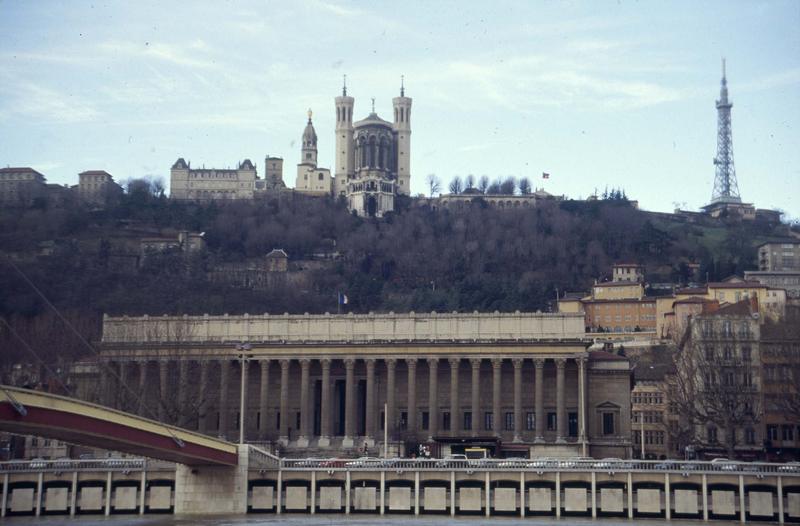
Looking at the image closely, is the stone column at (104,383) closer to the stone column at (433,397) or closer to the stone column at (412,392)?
the stone column at (412,392)

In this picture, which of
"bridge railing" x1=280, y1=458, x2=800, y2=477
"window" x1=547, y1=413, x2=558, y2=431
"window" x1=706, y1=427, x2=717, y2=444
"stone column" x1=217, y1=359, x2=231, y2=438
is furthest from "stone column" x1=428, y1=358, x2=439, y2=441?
"bridge railing" x1=280, y1=458, x2=800, y2=477

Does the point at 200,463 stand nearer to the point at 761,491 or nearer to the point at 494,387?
the point at 761,491

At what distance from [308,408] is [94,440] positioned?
57.9m

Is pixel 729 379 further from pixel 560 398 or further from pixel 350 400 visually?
pixel 350 400

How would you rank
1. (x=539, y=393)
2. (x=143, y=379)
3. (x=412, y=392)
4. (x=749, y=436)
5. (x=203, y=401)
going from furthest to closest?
(x=412, y=392), (x=143, y=379), (x=539, y=393), (x=749, y=436), (x=203, y=401)

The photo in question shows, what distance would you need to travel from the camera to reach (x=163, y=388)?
123688mm

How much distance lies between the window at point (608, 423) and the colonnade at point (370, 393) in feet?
9.00

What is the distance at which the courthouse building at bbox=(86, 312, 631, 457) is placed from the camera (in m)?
127

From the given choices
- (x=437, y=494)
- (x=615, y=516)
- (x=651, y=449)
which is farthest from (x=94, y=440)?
(x=651, y=449)

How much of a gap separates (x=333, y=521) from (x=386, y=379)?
4523cm

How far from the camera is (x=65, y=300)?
175 meters

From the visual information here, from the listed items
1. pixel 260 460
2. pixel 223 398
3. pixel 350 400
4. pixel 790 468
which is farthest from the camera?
pixel 223 398

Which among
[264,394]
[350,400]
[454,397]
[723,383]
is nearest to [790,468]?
[723,383]

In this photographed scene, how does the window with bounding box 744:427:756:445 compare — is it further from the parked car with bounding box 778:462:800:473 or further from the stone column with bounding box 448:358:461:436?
the parked car with bounding box 778:462:800:473
